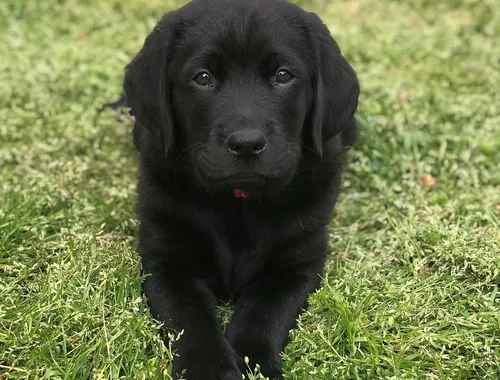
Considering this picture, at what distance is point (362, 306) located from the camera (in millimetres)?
2965

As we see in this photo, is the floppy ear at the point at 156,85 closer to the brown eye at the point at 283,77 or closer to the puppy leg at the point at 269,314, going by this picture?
the brown eye at the point at 283,77

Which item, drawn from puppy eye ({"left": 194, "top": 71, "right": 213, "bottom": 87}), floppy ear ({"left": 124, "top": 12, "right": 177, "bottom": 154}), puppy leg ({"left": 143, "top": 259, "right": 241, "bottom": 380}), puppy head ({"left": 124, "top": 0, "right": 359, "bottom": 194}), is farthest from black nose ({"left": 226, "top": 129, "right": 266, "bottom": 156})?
puppy leg ({"left": 143, "top": 259, "right": 241, "bottom": 380})

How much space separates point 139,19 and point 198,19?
14.0 feet

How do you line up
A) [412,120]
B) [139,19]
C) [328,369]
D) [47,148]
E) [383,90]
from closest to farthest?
[328,369] → [47,148] → [412,120] → [383,90] → [139,19]

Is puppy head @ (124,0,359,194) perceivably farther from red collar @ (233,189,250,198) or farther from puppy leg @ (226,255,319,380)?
puppy leg @ (226,255,319,380)

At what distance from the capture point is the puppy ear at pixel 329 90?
10.3ft

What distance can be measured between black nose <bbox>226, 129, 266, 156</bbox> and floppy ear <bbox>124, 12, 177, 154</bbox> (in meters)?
0.47

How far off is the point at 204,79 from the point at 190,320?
970mm

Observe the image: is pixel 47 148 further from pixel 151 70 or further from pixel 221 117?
pixel 221 117

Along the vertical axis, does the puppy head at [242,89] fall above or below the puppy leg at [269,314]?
above

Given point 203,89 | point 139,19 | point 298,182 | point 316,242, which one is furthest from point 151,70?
point 139,19

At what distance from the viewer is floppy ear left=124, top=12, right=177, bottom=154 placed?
10.2ft

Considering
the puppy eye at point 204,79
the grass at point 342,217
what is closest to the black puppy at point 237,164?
the puppy eye at point 204,79

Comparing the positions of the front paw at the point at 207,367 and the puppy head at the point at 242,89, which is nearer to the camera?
the front paw at the point at 207,367
